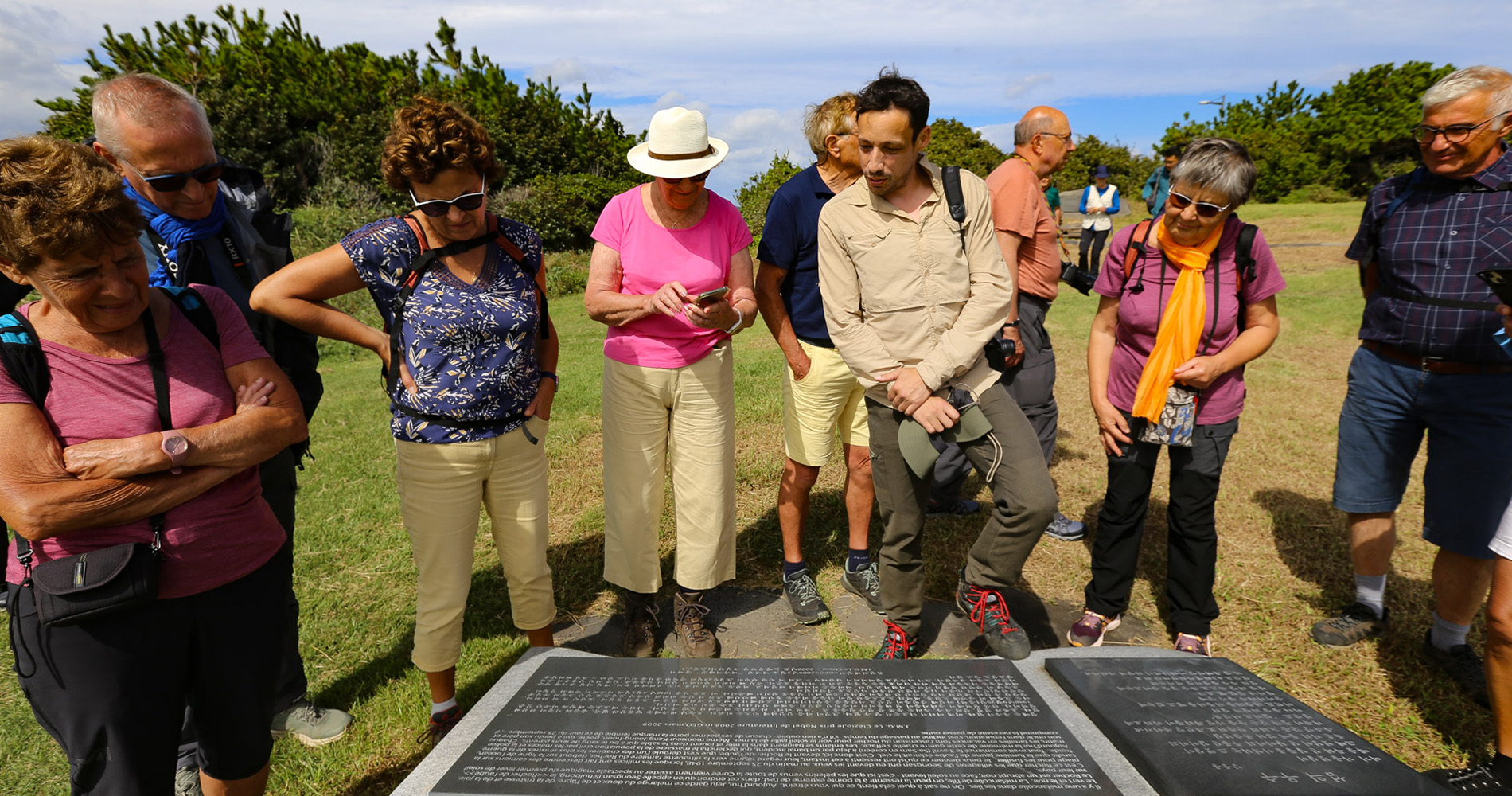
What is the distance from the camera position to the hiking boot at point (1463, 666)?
3174mm

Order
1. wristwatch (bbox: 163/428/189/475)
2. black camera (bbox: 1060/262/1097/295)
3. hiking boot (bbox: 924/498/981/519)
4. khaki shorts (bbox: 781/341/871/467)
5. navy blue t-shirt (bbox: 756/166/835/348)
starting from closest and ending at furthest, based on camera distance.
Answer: wristwatch (bbox: 163/428/189/475), navy blue t-shirt (bbox: 756/166/835/348), khaki shorts (bbox: 781/341/871/467), black camera (bbox: 1060/262/1097/295), hiking boot (bbox: 924/498/981/519)

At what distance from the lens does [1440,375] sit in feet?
10.3

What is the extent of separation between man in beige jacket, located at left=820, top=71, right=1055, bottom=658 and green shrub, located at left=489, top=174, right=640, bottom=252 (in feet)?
67.7

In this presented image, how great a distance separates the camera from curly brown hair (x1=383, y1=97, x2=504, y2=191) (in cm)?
255

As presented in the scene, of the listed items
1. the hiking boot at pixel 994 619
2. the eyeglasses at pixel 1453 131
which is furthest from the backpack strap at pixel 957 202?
the eyeglasses at pixel 1453 131

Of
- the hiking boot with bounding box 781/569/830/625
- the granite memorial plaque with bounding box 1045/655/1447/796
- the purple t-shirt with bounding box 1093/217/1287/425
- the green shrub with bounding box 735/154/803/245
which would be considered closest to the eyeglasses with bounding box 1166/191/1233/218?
the purple t-shirt with bounding box 1093/217/1287/425

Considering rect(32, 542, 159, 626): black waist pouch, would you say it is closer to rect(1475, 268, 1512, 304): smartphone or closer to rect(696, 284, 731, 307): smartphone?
rect(696, 284, 731, 307): smartphone

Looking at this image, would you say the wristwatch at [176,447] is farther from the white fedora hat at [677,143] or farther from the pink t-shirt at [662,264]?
the white fedora hat at [677,143]

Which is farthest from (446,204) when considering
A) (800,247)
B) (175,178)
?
(800,247)

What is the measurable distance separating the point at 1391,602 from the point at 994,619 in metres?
2.57

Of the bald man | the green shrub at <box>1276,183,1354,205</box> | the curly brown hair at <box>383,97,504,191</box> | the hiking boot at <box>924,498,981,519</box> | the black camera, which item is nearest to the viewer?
the curly brown hair at <box>383,97,504,191</box>

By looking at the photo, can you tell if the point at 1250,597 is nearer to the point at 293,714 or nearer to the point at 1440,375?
the point at 1440,375

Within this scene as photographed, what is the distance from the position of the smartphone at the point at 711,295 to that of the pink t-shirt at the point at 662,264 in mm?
194

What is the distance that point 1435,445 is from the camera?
3.26m
